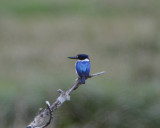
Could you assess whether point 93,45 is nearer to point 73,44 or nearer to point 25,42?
point 73,44

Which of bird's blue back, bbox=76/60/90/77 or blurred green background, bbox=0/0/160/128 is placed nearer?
bird's blue back, bbox=76/60/90/77

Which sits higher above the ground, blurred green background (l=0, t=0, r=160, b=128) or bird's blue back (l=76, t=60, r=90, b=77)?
bird's blue back (l=76, t=60, r=90, b=77)

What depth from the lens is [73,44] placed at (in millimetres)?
13836

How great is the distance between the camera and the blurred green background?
778 cm

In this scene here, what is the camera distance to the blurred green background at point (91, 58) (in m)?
7.78

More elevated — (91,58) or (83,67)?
(83,67)

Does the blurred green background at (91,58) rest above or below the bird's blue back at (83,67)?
below

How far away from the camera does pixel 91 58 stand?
504 inches

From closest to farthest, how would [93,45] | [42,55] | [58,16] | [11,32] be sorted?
[42,55]
[93,45]
[11,32]
[58,16]

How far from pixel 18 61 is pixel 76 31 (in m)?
3.05

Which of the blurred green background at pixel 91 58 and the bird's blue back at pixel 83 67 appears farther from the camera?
the blurred green background at pixel 91 58

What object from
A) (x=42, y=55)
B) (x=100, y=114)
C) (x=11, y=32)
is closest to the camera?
(x=100, y=114)

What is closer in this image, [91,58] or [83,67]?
[83,67]

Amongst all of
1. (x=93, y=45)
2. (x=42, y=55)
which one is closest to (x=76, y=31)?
(x=93, y=45)
